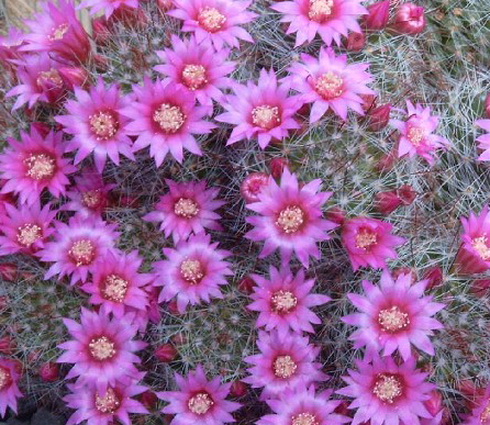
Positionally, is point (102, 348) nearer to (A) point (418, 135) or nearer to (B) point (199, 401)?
(B) point (199, 401)

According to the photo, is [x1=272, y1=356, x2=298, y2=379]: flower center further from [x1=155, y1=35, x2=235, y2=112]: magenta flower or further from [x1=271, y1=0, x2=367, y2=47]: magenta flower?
[x1=271, y1=0, x2=367, y2=47]: magenta flower

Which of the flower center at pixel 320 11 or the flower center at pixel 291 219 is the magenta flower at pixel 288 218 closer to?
the flower center at pixel 291 219

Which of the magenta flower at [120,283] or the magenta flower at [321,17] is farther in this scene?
the magenta flower at [321,17]

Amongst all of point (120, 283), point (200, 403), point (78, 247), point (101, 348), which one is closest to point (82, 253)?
point (78, 247)

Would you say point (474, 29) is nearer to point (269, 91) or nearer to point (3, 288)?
point (269, 91)

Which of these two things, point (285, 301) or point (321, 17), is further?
point (321, 17)

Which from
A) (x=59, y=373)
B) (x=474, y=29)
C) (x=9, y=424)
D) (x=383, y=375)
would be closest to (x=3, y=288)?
(x=59, y=373)

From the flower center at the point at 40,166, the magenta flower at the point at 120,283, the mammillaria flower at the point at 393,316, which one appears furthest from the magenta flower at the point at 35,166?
the mammillaria flower at the point at 393,316
